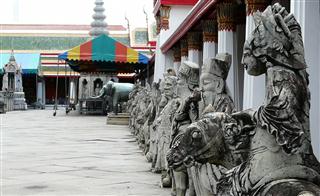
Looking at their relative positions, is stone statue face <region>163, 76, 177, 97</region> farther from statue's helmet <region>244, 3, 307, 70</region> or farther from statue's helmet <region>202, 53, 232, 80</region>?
statue's helmet <region>244, 3, 307, 70</region>

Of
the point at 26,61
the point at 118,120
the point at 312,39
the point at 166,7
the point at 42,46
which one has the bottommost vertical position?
the point at 118,120

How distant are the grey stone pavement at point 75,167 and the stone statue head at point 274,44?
5.20 metres

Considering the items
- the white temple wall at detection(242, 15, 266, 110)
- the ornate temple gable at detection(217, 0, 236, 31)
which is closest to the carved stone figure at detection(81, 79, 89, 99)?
the ornate temple gable at detection(217, 0, 236, 31)

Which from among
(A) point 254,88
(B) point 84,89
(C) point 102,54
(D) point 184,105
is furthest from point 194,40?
(B) point 84,89

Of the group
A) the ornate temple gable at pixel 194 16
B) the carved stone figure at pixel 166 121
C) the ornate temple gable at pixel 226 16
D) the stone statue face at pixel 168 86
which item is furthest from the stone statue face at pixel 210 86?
the ornate temple gable at pixel 226 16

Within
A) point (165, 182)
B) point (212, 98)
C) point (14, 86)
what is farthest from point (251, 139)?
point (14, 86)

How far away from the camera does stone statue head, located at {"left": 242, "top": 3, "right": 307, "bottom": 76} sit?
3436 mm

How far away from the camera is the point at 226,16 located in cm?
1304

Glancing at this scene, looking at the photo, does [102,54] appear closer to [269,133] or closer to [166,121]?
[166,121]

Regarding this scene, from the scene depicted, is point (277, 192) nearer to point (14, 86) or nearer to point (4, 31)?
point (14, 86)

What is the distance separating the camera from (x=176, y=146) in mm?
3789

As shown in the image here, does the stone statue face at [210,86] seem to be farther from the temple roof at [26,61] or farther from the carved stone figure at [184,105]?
the temple roof at [26,61]

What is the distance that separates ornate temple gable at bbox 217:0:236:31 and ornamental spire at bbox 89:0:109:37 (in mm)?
38077

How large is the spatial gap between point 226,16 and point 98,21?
39.2 metres
